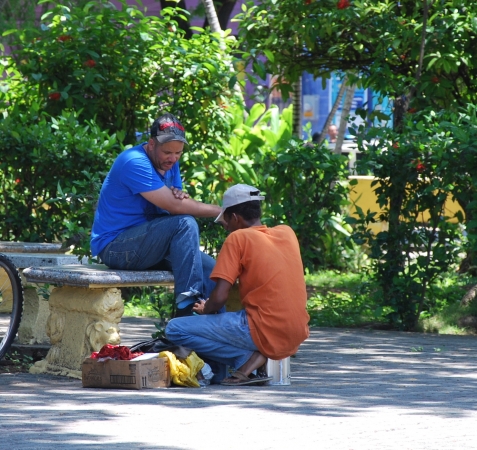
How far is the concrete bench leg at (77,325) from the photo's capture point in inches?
258

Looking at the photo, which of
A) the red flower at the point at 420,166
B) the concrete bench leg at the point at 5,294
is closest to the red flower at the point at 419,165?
the red flower at the point at 420,166

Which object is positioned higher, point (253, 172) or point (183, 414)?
point (253, 172)

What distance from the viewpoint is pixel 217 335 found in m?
6.30

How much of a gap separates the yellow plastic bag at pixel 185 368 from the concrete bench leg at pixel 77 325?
1.73ft

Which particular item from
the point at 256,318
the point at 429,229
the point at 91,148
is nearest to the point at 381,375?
the point at 256,318

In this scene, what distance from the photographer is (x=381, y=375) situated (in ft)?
22.1

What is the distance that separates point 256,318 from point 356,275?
669 cm

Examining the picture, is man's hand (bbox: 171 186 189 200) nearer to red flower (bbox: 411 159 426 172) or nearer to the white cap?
the white cap

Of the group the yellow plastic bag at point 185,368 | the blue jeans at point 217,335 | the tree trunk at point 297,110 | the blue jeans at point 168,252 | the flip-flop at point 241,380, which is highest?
the tree trunk at point 297,110

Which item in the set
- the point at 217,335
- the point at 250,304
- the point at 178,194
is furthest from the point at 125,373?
the point at 178,194

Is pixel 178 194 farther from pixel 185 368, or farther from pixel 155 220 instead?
pixel 185 368

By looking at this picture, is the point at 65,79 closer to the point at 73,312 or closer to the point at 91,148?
the point at 91,148

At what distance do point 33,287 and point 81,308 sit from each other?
5.29 ft

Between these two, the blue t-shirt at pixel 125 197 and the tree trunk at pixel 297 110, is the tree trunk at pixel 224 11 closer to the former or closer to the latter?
the tree trunk at pixel 297 110
